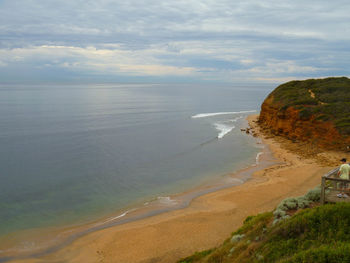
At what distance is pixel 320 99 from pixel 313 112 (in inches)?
194

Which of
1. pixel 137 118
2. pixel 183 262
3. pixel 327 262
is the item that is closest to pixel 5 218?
pixel 183 262

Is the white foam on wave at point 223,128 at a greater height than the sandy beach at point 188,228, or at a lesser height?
greater

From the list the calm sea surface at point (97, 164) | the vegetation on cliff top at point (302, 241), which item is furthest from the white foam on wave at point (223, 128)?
the vegetation on cliff top at point (302, 241)

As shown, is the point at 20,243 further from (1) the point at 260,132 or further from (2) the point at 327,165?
(1) the point at 260,132

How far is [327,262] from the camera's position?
6633 millimetres

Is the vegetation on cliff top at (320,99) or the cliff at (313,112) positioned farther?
the vegetation on cliff top at (320,99)

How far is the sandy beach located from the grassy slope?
4.00m

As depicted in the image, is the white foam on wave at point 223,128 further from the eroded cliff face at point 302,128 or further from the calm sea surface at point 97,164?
the eroded cliff face at point 302,128

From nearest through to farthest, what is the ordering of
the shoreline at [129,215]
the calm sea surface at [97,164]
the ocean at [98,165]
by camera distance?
the shoreline at [129,215]
the ocean at [98,165]
the calm sea surface at [97,164]

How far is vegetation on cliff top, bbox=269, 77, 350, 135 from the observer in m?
32.6

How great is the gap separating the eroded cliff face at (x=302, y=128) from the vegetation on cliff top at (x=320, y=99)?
1.69ft

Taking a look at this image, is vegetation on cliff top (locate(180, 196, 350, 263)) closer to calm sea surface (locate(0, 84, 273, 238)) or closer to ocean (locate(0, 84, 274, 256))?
ocean (locate(0, 84, 274, 256))

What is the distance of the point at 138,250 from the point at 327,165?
1945 centimetres

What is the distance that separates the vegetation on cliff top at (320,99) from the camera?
32.6 m
